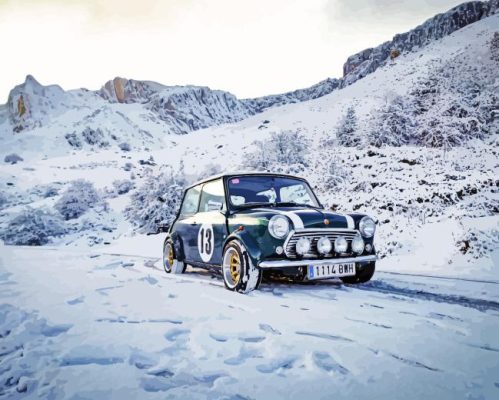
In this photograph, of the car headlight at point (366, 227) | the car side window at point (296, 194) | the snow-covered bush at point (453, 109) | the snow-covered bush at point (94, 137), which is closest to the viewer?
the car headlight at point (366, 227)

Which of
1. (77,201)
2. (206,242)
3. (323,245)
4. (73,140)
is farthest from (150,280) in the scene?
(73,140)

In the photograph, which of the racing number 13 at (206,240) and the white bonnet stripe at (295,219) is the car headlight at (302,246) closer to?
the white bonnet stripe at (295,219)

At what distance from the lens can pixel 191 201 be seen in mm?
6180

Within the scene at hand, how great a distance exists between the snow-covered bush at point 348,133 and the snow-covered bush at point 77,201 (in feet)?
51.1

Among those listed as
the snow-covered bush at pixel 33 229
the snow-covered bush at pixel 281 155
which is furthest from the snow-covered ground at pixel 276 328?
the snow-covered bush at pixel 33 229

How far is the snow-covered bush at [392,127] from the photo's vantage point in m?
22.8

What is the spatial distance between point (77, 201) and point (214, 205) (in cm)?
1778

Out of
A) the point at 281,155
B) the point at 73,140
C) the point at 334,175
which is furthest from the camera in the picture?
the point at 73,140

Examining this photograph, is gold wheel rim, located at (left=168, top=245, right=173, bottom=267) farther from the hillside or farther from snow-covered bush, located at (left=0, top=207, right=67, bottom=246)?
snow-covered bush, located at (left=0, top=207, right=67, bottom=246)

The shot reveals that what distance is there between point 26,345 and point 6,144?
222 feet

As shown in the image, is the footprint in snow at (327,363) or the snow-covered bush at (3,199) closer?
the footprint in snow at (327,363)

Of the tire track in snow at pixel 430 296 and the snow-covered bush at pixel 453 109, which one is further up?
the snow-covered bush at pixel 453 109

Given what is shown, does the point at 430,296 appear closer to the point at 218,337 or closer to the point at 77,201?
the point at 218,337

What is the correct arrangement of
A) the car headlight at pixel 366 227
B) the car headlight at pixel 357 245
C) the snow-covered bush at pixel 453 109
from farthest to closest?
the snow-covered bush at pixel 453 109 → the car headlight at pixel 366 227 → the car headlight at pixel 357 245
